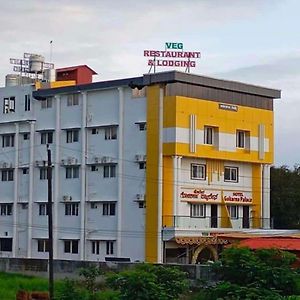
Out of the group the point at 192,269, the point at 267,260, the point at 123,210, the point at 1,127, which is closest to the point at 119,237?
the point at 123,210

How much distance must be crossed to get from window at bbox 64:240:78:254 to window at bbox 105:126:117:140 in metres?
6.56

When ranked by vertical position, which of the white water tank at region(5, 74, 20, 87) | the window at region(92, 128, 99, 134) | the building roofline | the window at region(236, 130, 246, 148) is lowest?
the window at region(236, 130, 246, 148)

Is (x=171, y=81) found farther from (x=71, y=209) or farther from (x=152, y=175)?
(x=71, y=209)

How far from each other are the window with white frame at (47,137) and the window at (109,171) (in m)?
4.84

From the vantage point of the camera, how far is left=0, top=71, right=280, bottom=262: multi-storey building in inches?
1928

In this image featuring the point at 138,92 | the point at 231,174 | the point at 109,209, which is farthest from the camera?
the point at 231,174

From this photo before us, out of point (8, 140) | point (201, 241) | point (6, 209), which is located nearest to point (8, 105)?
point (8, 140)

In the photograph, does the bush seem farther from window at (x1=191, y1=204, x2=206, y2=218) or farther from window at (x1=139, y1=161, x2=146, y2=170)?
window at (x1=191, y1=204, x2=206, y2=218)

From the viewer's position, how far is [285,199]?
198 feet

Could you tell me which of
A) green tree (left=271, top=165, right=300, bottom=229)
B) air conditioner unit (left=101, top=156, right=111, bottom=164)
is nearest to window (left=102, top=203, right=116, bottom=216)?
air conditioner unit (left=101, top=156, right=111, bottom=164)

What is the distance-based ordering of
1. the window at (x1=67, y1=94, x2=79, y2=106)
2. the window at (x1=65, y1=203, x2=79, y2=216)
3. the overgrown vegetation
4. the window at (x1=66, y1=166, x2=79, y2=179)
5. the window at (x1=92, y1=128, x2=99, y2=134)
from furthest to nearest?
the window at (x1=67, y1=94, x2=79, y2=106)
the window at (x1=66, y1=166, x2=79, y2=179)
the window at (x1=65, y1=203, x2=79, y2=216)
the window at (x1=92, y1=128, x2=99, y2=134)
the overgrown vegetation

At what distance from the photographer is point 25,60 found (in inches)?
2312

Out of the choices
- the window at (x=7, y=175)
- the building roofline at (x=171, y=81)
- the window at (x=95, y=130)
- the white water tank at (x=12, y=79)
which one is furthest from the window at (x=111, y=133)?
the white water tank at (x=12, y=79)

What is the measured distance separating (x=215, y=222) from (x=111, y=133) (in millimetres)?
8004
